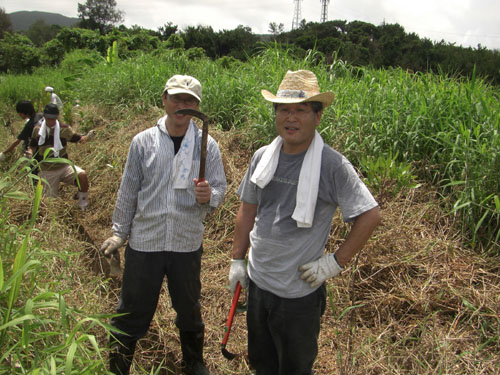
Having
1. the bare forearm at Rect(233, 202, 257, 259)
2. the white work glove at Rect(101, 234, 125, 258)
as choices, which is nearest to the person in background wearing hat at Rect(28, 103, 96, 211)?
the white work glove at Rect(101, 234, 125, 258)

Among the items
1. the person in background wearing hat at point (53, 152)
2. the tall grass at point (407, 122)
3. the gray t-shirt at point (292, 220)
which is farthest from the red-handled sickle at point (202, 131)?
the person in background wearing hat at point (53, 152)

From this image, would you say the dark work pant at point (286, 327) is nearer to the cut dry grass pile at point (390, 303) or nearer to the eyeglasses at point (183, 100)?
the cut dry grass pile at point (390, 303)

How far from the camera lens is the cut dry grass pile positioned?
232 cm

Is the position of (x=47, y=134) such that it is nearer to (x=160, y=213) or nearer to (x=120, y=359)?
(x=160, y=213)

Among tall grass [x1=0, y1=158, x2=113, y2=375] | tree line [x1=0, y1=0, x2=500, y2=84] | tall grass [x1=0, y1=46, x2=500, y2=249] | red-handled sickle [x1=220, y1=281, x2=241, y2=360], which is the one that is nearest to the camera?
tall grass [x1=0, y1=158, x2=113, y2=375]

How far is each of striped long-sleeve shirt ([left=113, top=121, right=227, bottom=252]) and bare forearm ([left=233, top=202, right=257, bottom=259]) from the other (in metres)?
0.23

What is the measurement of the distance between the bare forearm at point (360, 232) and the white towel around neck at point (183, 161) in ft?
2.85

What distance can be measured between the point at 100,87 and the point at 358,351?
6565 millimetres

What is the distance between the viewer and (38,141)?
461 centimetres

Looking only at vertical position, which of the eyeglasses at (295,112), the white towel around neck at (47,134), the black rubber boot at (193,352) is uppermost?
the eyeglasses at (295,112)

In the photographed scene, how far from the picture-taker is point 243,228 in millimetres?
2027

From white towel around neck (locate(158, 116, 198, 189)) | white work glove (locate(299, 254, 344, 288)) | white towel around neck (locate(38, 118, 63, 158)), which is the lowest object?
white towel around neck (locate(38, 118, 63, 158))

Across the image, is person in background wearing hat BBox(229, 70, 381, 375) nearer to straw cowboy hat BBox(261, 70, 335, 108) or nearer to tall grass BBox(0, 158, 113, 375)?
straw cowboy hat BBox(261, 70, 335, 108)

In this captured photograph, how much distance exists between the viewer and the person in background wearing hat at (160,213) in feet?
6.88
